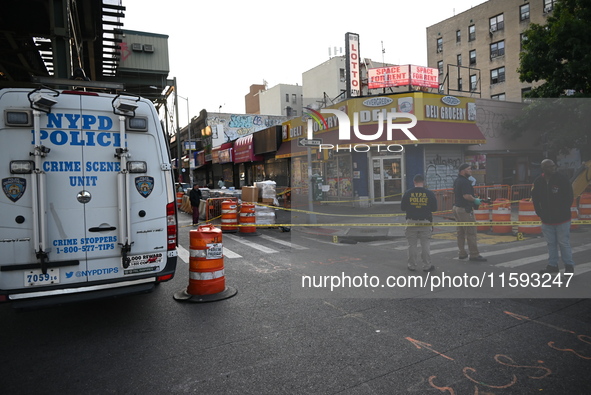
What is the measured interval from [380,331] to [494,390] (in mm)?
1470

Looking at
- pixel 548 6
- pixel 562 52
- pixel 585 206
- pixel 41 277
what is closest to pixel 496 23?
pixel 548 6

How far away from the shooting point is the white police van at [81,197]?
14.4 feet

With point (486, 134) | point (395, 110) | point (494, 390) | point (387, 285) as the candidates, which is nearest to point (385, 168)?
point (395, 110)

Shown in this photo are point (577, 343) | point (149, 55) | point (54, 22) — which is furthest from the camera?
point (149, 55)

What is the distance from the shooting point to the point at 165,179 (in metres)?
5.17

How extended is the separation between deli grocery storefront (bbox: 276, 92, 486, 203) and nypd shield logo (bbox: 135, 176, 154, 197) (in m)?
14.6

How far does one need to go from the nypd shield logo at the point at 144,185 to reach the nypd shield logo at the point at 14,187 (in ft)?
3.97

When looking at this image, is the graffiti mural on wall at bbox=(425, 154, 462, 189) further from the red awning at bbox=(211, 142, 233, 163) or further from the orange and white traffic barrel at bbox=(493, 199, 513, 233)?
the red awning at bbox=(211, 142, 233, 163)

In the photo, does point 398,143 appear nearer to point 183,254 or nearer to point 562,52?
point 562,52

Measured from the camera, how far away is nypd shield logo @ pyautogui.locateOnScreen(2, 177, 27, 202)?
4.36 meters

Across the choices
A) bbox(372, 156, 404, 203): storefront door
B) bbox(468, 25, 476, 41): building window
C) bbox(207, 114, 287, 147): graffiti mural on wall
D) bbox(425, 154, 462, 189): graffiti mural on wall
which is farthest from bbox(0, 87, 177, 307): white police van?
bbox(468, 25, 476, 41): building window

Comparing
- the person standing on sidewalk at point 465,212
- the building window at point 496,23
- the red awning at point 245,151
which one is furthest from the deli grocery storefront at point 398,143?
the building window at point 496,23

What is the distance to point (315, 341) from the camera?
4359mm

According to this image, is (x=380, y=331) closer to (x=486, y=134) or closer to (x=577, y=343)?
(x=577, y=343)
